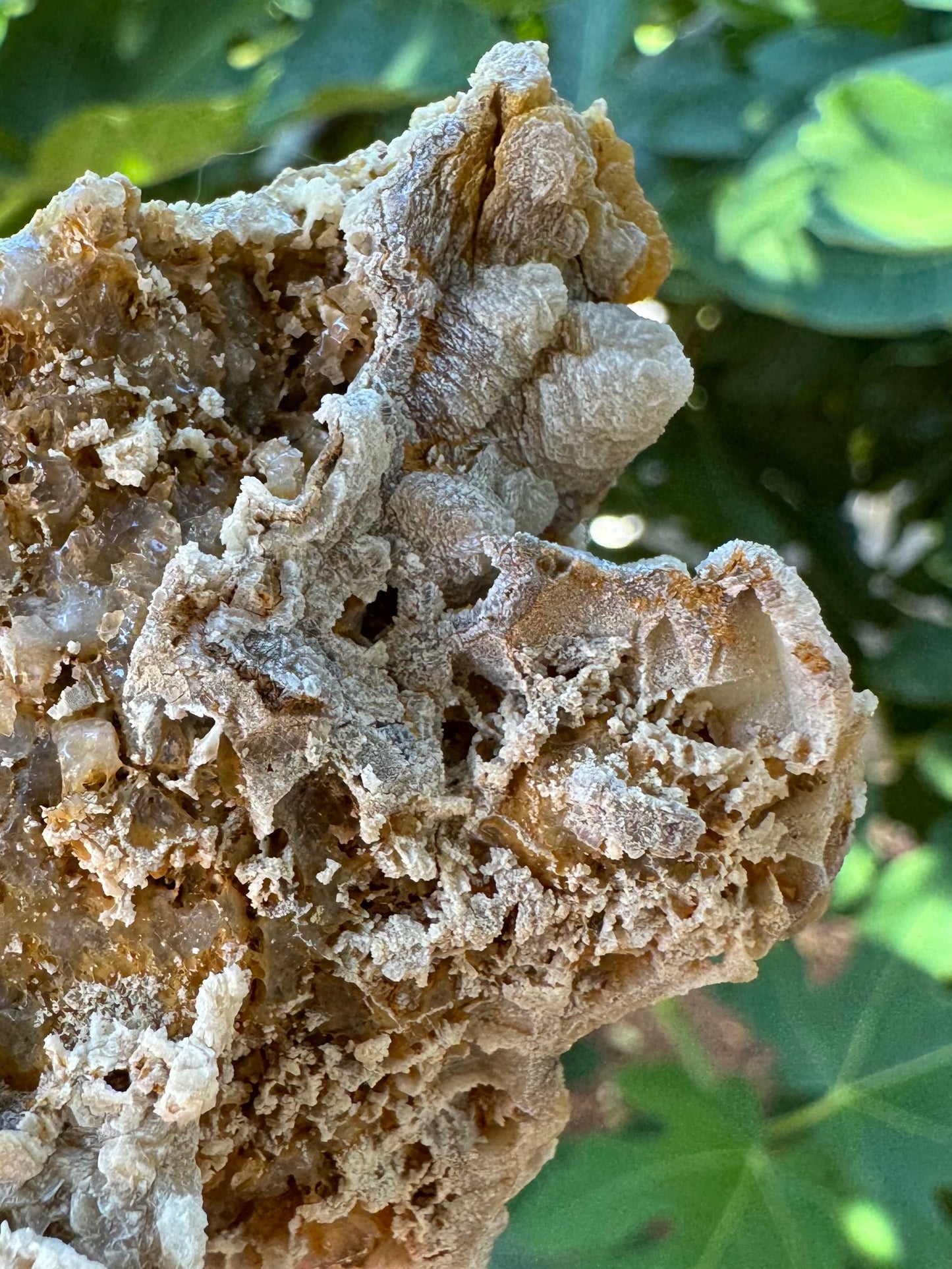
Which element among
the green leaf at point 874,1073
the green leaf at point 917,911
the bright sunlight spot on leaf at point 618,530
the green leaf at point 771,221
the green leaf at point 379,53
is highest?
the green leaf at point 379,53

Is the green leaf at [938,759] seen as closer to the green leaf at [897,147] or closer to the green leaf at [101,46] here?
the green leaf at [897,147]

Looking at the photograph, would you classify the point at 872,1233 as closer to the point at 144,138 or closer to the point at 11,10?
the point at 144,138

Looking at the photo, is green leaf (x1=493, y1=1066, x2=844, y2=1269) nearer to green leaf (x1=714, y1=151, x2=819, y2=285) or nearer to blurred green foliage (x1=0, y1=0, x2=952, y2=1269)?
blurred green foliage (x1=0, y1=0, x2=952, y2=1269)

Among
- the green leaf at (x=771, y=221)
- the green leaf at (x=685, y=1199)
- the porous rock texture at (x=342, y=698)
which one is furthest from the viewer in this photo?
the green leaf at (x=771, y=221)

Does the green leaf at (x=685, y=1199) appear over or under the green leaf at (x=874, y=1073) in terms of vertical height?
over

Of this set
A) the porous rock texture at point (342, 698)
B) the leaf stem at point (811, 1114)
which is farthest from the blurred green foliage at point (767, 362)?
the porous rock texture at point (342, 698)

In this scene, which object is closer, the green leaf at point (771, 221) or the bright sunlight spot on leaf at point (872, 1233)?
the bright sunlight spot on leaf at point (872, 1233)

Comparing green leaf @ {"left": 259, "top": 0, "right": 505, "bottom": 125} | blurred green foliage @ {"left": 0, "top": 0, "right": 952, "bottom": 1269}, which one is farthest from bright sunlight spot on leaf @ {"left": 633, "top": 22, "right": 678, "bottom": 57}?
green leaf @ {"left": 259, "top": 0, "right": 505, "bottom": 125}
